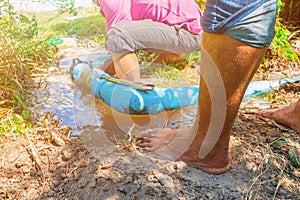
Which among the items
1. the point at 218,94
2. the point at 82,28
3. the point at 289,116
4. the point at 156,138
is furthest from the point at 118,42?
the point at 82,28

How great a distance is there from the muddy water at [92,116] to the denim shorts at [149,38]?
38cm

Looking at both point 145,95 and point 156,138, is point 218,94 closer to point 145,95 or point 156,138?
point 156,138

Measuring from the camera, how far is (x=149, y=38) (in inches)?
126

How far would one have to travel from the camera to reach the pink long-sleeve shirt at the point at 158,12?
10.2ft

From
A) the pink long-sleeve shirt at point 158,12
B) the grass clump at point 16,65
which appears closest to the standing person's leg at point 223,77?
the grass clump at point 16,65

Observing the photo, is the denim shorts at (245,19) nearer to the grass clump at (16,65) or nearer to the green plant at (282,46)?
the grass clump at (16,65)

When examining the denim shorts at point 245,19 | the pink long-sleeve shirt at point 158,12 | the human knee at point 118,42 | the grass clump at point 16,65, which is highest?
the denim shorts at point 245,19

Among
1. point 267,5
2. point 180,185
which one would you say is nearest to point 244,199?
point 180,185

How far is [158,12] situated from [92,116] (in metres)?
1.22

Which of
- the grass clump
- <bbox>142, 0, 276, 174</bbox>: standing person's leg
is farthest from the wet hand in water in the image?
the grass clump

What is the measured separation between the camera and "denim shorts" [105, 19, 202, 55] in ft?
9.84

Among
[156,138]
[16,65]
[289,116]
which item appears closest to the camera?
[156,138]

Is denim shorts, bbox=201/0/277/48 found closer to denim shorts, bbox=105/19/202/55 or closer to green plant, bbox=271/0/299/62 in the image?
denim shorts, bbox=105/19/202/55

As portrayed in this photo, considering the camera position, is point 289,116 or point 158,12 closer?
point 289,116
